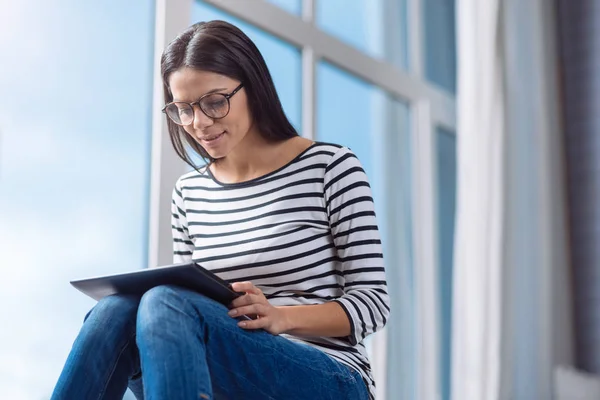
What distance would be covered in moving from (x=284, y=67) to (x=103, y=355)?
147 centimetres

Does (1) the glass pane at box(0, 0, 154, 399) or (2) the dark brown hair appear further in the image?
(1) the glass pane at box(0, 0, 154, 399)

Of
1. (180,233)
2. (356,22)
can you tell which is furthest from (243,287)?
(356,22)

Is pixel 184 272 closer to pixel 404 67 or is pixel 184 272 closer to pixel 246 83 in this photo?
pixel 246 83

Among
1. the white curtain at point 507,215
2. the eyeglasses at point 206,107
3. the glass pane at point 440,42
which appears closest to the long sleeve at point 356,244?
the eyeglasses at point 206,107

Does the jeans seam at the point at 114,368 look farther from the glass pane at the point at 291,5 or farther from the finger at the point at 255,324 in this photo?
the glass pane at the point at 291,5

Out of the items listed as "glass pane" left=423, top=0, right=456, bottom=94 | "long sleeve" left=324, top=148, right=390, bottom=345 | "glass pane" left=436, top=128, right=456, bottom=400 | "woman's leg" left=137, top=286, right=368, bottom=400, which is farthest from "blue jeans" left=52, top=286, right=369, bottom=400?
→ "glass pane" left=423, top=0, right=456, bottom=94

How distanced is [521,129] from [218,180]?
1.99 metres

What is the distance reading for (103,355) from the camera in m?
1.11

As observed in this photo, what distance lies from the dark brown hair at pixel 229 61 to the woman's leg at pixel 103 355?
0.42m

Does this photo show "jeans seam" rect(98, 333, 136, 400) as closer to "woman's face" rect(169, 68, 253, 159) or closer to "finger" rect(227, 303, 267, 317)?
"finger" rect(227, 303, 267, 317)

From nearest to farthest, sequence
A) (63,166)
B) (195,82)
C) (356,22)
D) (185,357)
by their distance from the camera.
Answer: (185,357) < (195,82) < (63,166) < (356,22)

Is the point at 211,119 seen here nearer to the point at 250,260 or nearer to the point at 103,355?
the point at 250,260

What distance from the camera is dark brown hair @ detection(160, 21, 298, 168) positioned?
1.34 m

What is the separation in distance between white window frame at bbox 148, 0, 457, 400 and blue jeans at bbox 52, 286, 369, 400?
734 millimetres
